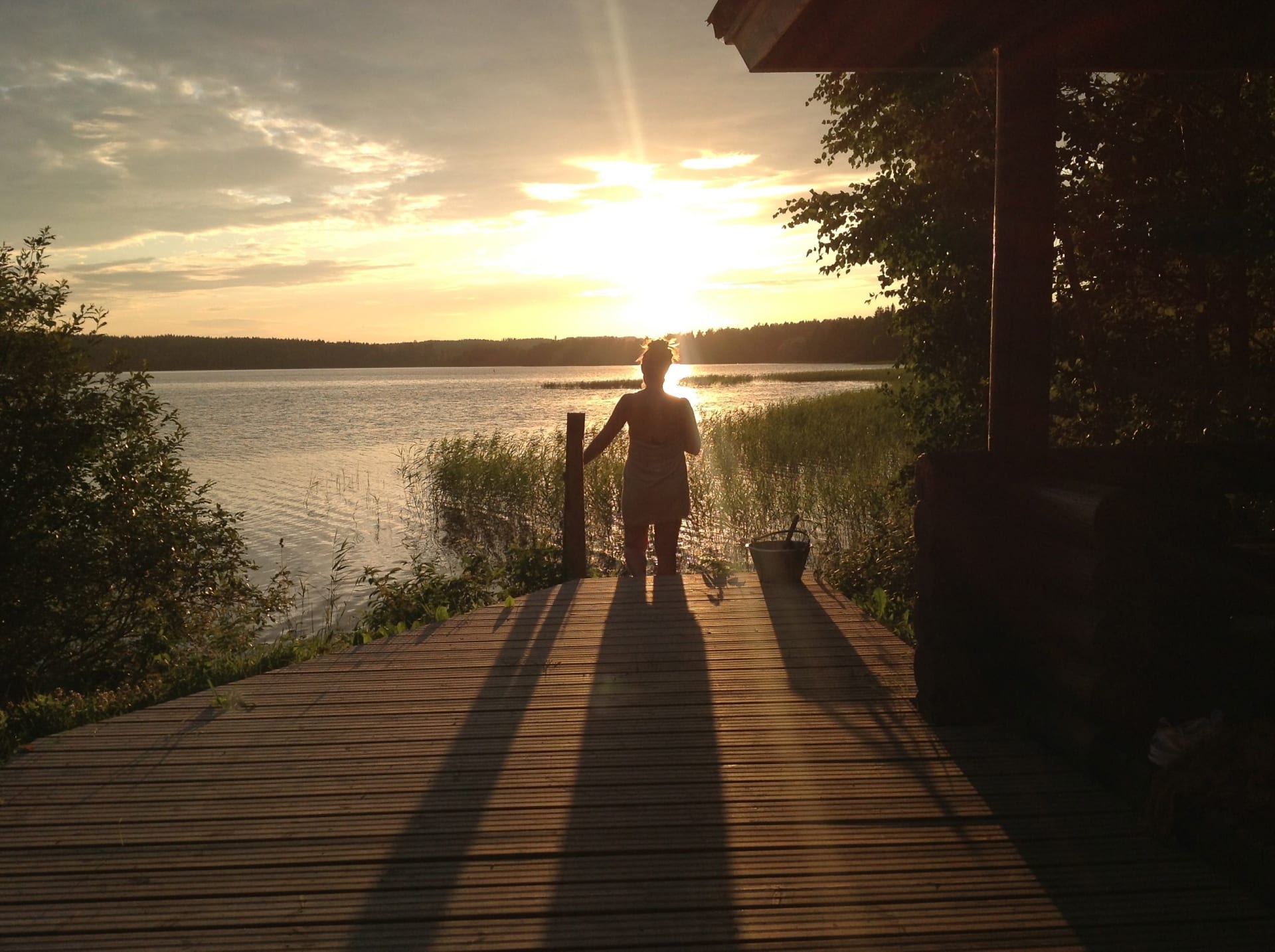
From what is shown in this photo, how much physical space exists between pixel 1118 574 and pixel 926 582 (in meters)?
0.74

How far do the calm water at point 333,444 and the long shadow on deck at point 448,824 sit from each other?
7.99 metres

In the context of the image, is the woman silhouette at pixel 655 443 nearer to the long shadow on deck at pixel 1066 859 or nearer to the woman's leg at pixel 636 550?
the woman's leg at pixel 636 550

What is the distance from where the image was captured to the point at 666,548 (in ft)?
24.3

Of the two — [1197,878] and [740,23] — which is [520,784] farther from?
[740,23]

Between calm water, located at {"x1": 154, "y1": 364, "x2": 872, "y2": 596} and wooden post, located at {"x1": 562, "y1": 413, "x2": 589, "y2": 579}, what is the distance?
530 centimetres

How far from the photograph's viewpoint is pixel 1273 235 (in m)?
7.19

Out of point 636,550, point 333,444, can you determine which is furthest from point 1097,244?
point 333,444

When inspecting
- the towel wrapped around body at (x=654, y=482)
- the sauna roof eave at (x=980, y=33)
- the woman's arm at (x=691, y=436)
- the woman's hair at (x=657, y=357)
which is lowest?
the towel wrapped around body at (x=654, y=482)

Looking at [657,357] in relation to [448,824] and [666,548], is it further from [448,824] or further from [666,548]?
[448,824]

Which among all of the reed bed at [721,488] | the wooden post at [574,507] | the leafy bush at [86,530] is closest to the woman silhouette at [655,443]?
the wooden post at [574,507]

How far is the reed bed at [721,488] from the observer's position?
1266cm

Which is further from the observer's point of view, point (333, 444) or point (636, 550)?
point (333, 444)

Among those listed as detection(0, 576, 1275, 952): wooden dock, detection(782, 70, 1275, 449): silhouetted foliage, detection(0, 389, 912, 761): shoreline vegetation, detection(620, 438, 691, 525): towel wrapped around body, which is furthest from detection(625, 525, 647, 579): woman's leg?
detection(782, 70, 1275, 449): silhouetted foliage

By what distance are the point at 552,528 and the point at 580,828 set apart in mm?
11390
